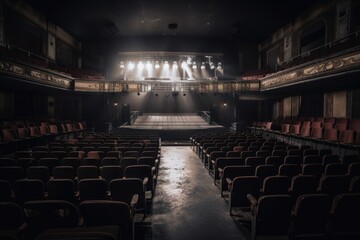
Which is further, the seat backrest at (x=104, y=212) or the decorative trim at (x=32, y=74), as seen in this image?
the decorative trim at (x=32, y=74)

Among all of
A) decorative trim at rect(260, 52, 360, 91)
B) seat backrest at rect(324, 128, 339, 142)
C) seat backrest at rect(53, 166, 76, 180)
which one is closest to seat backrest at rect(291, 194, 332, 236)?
seat backrest at rect(53, 166, 76, 180)

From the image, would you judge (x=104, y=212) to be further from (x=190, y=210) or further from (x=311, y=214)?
(x=311, y=214)

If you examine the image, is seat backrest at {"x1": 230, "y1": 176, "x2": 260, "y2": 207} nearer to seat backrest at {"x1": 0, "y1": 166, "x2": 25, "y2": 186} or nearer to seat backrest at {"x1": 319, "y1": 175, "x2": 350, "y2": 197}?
seat backrest at {"x1": 319, "y1": 175, "x2": 350, "y2": 197}

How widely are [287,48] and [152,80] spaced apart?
10.7m

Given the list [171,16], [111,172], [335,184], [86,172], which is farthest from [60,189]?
[171,16]

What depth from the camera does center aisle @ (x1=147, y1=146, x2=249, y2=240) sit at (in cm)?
331

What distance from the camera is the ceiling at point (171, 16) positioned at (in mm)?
11830

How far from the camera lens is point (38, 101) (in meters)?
14.6

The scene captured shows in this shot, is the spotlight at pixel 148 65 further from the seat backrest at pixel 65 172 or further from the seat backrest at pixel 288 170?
the seat backrest at pixel 288 170

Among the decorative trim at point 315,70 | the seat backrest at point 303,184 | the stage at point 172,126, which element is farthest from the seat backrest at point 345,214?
the stage at point 172,126

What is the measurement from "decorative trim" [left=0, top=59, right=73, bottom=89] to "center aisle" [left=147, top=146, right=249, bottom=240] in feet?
24.4

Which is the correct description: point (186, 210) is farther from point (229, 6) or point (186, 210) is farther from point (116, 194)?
point (229, 6)

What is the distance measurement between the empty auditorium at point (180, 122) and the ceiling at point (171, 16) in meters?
0.13

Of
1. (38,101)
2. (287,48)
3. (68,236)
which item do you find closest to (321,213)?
(68,236)
